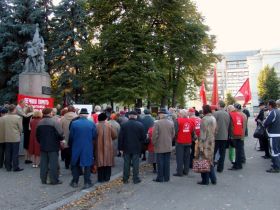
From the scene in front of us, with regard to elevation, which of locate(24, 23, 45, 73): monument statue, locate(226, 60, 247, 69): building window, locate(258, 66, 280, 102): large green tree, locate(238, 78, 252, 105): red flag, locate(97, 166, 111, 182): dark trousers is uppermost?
locate(226, 60, 247, 69): building window

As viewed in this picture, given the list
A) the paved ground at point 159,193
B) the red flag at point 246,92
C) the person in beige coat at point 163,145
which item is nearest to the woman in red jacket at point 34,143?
the paved ground at point 159,193

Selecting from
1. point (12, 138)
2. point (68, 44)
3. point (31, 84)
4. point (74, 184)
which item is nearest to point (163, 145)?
point (74, 184)

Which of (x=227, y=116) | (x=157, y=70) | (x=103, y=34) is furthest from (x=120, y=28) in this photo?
(x=227, y=116)

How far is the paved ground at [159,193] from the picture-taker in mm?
7914

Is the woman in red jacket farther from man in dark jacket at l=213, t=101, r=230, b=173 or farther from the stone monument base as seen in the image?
the stone monument base

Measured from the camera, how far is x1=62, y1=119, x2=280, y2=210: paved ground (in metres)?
7.85

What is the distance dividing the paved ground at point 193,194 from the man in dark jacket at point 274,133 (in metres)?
0.58

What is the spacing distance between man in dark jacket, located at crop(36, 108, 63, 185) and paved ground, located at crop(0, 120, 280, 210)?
35 centimetres

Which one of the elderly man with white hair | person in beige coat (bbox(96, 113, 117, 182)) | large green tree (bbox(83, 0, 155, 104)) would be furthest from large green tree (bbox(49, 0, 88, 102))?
person in beige coat (bbox(96, 113, 117, 182))

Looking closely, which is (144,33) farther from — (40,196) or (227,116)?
(40,196)

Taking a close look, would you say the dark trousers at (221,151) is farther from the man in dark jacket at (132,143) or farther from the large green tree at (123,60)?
the large green tree at (123,60)

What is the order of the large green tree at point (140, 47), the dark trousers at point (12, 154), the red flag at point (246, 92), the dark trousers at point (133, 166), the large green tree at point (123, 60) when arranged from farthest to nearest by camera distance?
the large green tree at point (140, 47) → the large green tree at point (123, 60) → the red flag at point (246, 92) → the dark trousers at point (12, 154) → the dark trousers at point (133, 166)

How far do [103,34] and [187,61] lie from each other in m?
7.43

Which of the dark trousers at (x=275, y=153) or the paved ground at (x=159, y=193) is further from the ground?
the dark trousers at (x=275, y=153)
